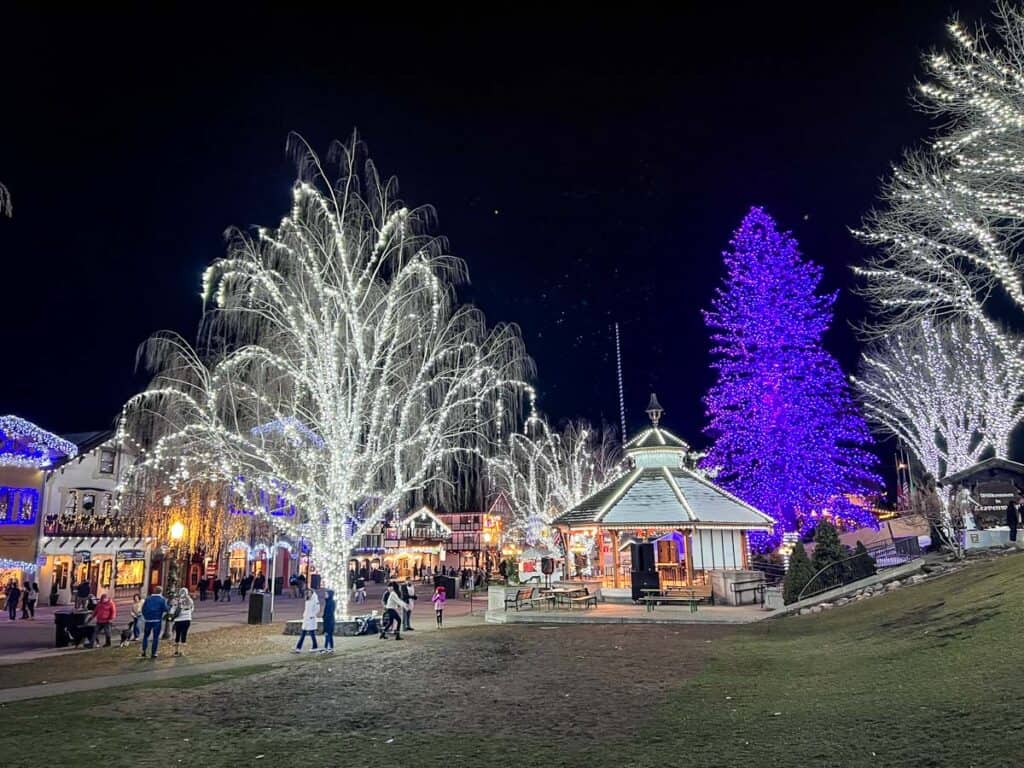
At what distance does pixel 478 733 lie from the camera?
29.7 feet

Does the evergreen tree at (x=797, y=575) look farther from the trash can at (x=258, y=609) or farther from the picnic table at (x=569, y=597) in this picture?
the trash can at (x=258, y=609)

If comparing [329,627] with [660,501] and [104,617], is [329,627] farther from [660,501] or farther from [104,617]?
[660,501]

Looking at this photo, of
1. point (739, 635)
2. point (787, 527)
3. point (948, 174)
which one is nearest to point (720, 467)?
point (787, 527)

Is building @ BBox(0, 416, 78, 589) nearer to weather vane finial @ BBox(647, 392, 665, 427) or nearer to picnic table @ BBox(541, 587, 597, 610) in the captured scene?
picnic table @ BBox(541, 587, 597, 610)

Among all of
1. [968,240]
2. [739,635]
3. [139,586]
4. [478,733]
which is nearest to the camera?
[478,733]

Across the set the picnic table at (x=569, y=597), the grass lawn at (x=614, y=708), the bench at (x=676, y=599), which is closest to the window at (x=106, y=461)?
the picnic table at (x=569, y=597)

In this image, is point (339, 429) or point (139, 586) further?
point (139, 586)

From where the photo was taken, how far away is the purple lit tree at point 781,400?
125 ft

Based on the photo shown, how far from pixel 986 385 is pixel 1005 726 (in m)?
28.3

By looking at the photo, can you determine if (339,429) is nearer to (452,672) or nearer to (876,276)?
(452,672)

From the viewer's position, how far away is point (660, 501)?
104ft

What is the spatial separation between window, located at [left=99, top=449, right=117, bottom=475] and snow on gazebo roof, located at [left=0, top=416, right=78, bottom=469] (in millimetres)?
3376

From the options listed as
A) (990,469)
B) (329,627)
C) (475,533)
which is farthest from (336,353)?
(475,533)

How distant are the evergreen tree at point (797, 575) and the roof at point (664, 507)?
14.9ft
